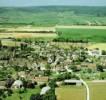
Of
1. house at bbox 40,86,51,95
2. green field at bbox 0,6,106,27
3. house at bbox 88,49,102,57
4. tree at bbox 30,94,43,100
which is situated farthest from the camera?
green field at bbox 0,6,106,27

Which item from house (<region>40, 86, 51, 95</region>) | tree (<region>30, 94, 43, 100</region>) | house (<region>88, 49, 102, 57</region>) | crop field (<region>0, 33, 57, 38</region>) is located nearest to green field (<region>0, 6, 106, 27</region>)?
crop field (<region>0, 33, 57, 38</region>)

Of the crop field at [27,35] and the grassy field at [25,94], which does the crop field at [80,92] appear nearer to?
the grassy field at [25,94]

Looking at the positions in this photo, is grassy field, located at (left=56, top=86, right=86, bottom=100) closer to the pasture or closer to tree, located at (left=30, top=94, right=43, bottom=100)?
tree, located at (left=30, top=94, right=43, bottom=100)

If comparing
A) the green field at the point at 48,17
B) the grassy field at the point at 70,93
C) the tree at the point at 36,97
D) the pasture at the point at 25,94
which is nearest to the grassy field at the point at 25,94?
the pasture at the point at 25,94

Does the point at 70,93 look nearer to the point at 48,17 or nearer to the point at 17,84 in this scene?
the point at 17,84

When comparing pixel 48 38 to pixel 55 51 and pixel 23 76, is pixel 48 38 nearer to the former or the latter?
pixel 55 51

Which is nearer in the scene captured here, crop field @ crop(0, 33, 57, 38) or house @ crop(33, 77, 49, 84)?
house @ crop(33, 77, 49, 84)

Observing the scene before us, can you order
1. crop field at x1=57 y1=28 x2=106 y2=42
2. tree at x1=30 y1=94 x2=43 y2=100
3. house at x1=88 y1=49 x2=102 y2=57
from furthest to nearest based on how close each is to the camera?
crop field at x1=57 y1=28 x2=106 y2=42
house at x1=88 y1=49 x2=102 y2=57
tree at x1=30 y1=94 x2=43 y2=100
